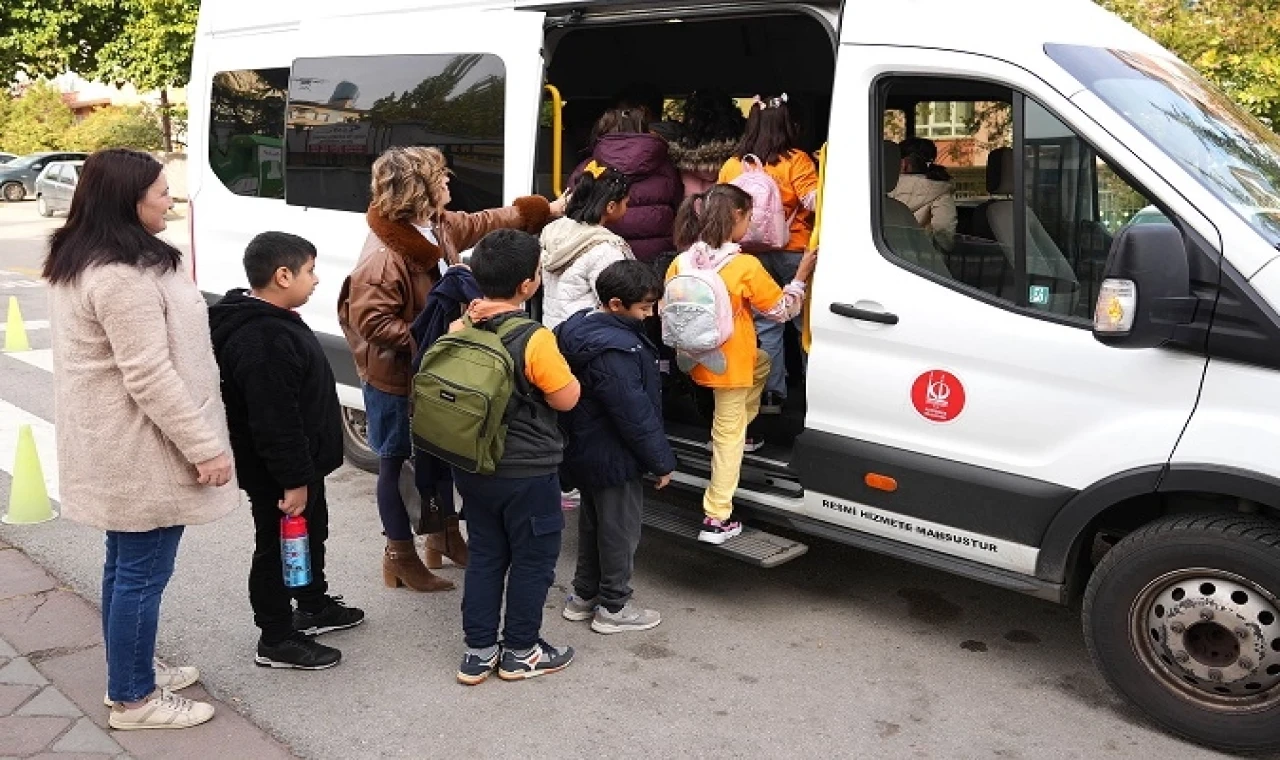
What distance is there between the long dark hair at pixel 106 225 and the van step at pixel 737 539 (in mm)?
2178

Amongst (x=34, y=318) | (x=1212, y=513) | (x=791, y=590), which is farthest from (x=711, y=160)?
(x=34, y=318)

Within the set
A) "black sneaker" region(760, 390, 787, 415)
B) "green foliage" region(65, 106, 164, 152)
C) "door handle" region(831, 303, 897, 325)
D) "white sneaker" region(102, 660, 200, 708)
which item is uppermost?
"green foliage" region(65, 106, 164, 152)

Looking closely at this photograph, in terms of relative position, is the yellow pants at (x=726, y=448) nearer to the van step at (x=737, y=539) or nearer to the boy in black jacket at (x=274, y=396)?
the van step at (x=737, y=539)

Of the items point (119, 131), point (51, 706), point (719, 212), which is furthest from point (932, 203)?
point (119, 131)

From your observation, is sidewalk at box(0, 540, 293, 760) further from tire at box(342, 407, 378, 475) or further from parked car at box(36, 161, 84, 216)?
parked car at box(36, 161, 84, 216)

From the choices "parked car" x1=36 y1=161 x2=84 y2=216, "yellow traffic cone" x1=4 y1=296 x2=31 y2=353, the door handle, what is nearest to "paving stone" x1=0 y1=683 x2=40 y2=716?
the door handle

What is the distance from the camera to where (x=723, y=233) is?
4680 millimetres

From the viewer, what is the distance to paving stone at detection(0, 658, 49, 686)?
13.6 feet

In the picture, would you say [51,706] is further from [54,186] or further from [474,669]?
[54,186]

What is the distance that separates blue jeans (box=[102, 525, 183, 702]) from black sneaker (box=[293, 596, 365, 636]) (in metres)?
0.76

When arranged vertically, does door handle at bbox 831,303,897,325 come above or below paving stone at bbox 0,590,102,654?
above

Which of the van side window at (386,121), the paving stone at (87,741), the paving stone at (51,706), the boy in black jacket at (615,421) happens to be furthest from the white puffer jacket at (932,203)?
the paving stone at (51,706)

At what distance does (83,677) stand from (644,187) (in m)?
3.02

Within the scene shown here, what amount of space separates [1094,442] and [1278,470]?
52 cm
